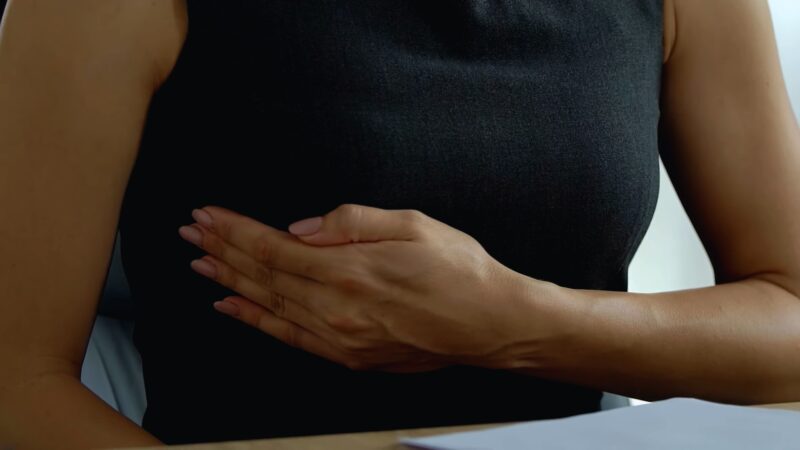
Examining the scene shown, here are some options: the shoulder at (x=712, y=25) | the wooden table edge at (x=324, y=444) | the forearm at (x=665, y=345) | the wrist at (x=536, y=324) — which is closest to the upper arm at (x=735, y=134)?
the shoulder at (x=712, y=25)

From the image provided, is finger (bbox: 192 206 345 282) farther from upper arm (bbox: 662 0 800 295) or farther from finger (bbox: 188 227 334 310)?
upper arm (bbox: 662 0 800 295)

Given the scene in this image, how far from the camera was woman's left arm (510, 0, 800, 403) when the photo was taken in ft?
3.10

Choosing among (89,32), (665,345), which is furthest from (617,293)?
(89,32)

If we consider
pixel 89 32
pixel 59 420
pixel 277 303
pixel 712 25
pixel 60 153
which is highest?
pixel 712 25

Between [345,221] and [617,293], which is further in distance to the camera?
[617,293]

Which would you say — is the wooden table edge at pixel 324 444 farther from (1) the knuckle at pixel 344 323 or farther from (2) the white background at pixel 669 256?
(2) the white background at pixel 669 256

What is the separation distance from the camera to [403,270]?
858 mm

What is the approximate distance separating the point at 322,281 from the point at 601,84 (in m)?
0.38

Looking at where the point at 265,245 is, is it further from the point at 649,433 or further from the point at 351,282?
the point at 649,433

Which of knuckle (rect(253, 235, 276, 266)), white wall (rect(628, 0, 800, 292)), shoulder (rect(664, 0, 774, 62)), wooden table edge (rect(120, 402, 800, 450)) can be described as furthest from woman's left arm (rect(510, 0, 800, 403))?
white wall (rect(628, 0, 800, 292))

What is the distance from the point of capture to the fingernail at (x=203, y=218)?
3.02 ft

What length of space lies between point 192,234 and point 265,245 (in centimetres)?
9

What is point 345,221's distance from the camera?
33.8 inches

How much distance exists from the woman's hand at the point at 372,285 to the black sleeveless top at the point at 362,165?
0.05 m
